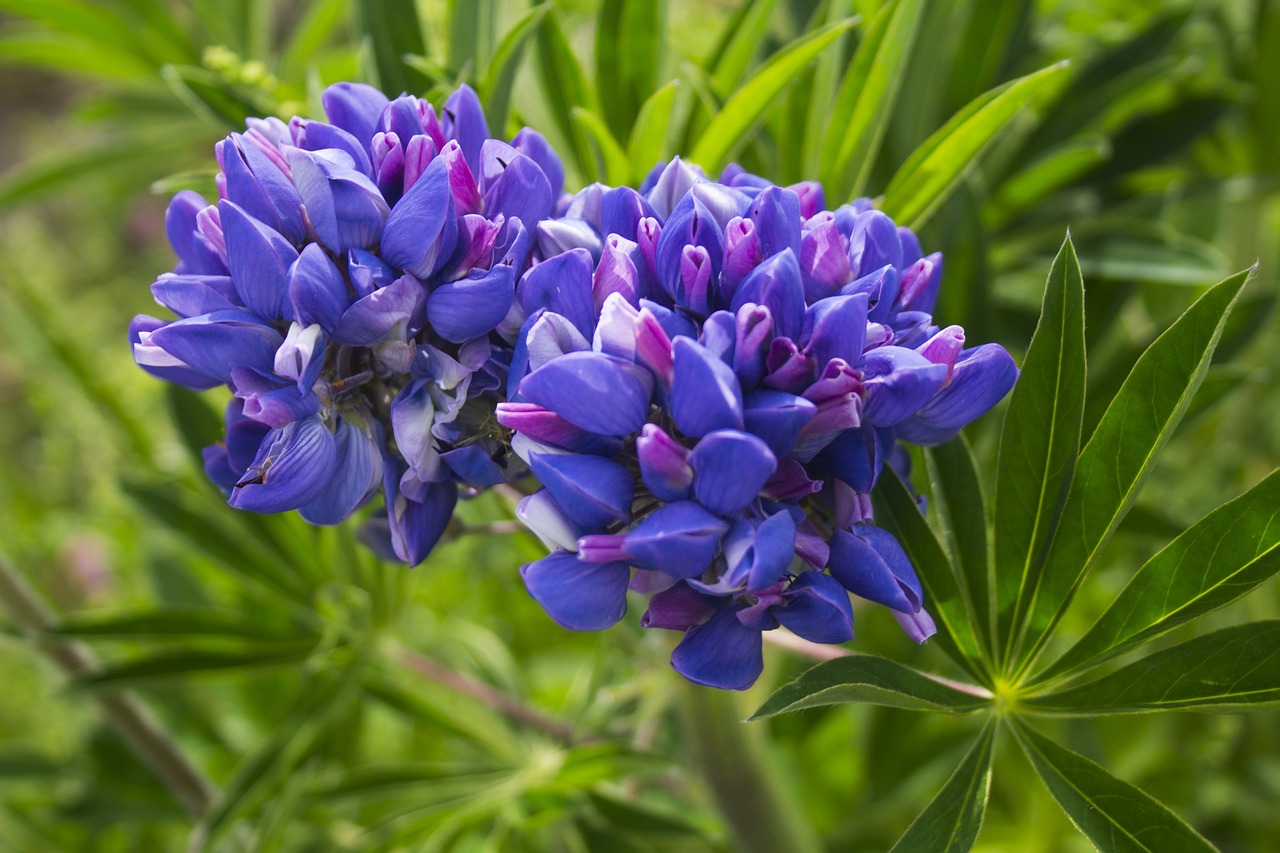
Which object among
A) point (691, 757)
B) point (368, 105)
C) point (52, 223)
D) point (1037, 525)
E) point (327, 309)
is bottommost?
point (52, 223)

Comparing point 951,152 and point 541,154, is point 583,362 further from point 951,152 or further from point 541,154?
point 951,152

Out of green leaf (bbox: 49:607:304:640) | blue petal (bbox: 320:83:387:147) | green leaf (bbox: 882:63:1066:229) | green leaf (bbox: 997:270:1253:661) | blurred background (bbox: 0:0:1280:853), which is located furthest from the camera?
green leaf (bbox: 49:607:304:640)

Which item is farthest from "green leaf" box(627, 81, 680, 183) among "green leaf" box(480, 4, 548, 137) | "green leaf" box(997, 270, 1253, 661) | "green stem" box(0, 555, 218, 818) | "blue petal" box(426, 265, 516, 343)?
"green stem" box(0, 555, 218, 818)

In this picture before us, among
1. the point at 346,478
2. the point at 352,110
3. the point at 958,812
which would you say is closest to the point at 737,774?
the point at 958,812

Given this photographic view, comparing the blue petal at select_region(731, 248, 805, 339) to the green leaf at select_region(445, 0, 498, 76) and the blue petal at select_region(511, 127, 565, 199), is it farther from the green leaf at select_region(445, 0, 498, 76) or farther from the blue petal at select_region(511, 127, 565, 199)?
the green leaf at select_region(445, 0, 498, 76)

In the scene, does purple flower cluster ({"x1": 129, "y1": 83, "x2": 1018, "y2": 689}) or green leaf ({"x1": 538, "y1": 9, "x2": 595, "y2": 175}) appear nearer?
purple flower cluster ({"x1": 129, "y1": 83, "x2": 1018, "y2": 689})

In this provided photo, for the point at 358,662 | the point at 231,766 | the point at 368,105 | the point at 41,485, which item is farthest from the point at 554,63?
the point at 41,485

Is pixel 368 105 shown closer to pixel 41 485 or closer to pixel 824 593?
pixel 824 593

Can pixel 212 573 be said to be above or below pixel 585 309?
below
